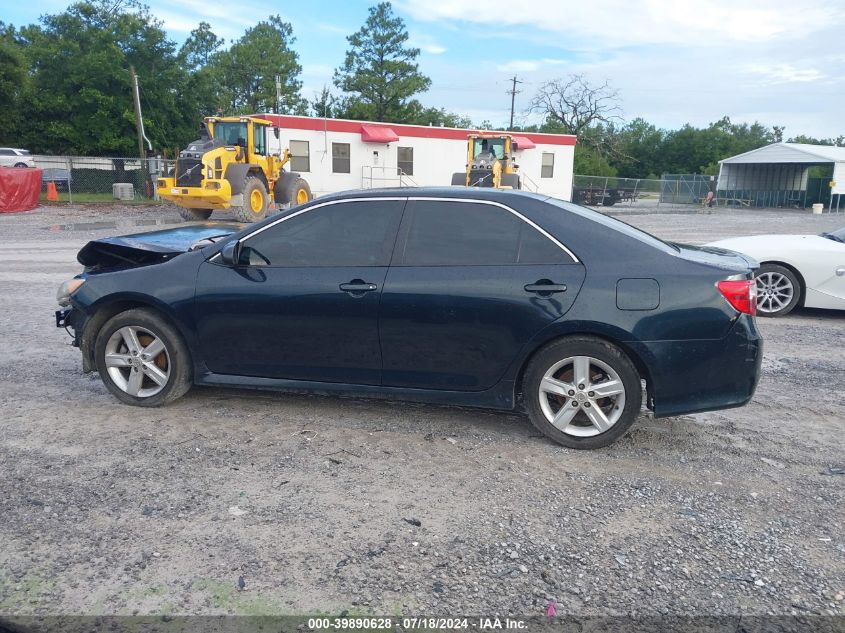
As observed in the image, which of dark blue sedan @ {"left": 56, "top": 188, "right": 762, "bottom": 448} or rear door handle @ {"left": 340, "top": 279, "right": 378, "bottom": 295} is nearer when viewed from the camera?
dark blue sedan @ {"left": 56, "top": 188, "right": 762, "bottom": 448}

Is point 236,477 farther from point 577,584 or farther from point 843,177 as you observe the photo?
point 843,177

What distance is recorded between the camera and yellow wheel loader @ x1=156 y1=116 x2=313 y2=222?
762 inches

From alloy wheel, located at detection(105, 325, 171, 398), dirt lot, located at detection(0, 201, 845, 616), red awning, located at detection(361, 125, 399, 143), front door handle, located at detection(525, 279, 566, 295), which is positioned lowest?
dirt lot, located at detection(0, 201, 845, 616)

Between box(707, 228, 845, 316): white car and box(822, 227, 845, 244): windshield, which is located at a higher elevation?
box(822, 227, 845, 244): windshield

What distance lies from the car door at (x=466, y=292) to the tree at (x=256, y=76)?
59.2 meters

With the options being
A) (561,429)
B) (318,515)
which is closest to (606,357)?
(561,429)

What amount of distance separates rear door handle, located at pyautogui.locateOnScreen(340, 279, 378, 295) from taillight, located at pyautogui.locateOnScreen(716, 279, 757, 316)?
7.13 feet

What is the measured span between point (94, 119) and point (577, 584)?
48.3m

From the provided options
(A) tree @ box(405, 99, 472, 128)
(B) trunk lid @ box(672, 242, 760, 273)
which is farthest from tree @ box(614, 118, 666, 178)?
(B) trunk lid @ box(672, 242, 760, 273)

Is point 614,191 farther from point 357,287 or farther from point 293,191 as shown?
point 357,287

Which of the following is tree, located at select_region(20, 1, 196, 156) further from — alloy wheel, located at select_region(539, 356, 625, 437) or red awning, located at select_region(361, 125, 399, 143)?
alloy wheel, located at select_region(539, 356, 625, 437)

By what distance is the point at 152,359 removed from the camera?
5082 mm

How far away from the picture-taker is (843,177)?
147 feet

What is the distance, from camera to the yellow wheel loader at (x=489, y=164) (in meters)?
25.7
